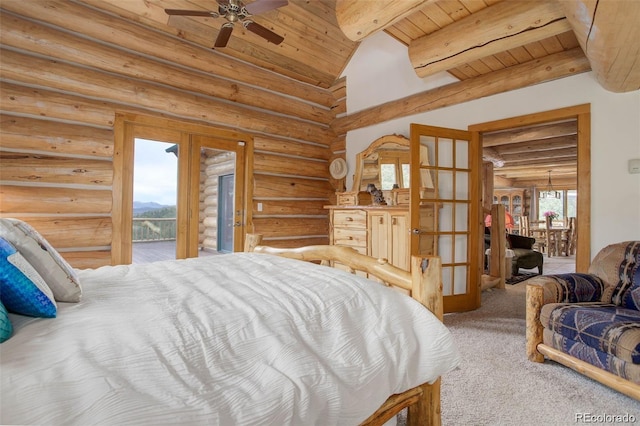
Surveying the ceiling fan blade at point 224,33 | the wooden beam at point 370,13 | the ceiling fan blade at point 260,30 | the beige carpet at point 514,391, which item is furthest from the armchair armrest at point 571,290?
the ceiling fan blade at point 224,33

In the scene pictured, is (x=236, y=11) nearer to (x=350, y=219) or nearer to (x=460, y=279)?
(x=350, y=219)

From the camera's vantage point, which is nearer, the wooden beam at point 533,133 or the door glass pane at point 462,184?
the door glass pane at point 462,184

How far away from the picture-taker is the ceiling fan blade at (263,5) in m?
2.56

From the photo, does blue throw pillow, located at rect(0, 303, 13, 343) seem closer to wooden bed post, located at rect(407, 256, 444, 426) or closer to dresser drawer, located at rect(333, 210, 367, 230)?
wooden bed post, located at rect(407, 256, 444, 426)

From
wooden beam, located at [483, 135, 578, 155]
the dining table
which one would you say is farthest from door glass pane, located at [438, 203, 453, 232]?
the dining table

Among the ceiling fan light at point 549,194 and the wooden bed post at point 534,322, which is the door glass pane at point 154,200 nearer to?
the wooden bed post at point 534,322

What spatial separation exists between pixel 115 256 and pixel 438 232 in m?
3.58

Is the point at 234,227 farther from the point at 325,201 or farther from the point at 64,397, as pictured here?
the point at 64,397

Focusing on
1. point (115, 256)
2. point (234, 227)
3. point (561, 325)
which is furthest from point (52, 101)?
point (561, 325)

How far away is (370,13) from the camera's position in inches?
99.5

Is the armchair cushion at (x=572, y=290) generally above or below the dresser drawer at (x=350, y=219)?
below

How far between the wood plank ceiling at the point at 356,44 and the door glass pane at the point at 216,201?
141 centimetres

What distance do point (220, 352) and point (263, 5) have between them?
2.76 meters

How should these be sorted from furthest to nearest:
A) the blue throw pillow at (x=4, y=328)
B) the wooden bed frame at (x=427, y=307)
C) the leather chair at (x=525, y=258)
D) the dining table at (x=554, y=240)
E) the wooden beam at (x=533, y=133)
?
the dining table at (x=554, y=240) → the leather chair at (x=525, y=258) → the wooden beam at (x=533, y=133) → the wooden bed frame at (x=427, y=307) → the blue throw pillow at (x=4, y=328)
